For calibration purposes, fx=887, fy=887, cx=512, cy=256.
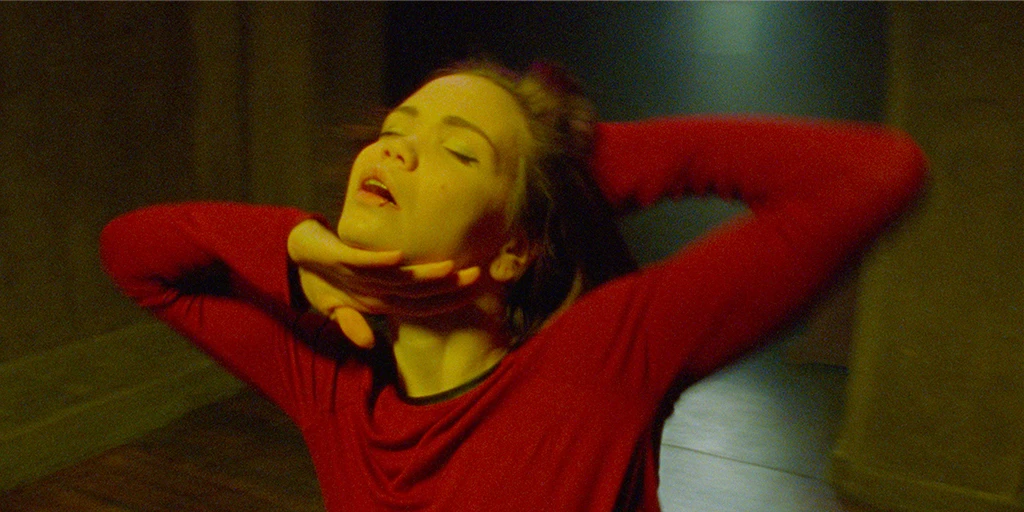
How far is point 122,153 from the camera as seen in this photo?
2.38 m

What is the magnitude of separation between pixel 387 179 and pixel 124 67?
1.96m

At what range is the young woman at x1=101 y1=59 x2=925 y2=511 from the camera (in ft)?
2.05

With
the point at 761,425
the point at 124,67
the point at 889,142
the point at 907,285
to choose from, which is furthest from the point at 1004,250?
the point at 124,67

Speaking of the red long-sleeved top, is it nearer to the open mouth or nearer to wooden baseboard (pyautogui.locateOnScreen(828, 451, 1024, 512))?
the open mouth

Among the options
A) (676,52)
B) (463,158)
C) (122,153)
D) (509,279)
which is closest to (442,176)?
(463,158)

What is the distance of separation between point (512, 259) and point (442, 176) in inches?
4.7

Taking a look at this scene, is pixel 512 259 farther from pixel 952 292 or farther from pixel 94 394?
pixel 94 394

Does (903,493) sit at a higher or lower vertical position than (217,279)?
lower

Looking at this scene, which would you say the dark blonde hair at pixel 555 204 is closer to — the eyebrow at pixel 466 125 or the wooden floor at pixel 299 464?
the eyebrow at pixel 466 125

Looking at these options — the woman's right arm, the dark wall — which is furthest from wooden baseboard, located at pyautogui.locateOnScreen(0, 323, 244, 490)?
the woman's right arm

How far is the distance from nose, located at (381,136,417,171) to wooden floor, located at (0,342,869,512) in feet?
4.62

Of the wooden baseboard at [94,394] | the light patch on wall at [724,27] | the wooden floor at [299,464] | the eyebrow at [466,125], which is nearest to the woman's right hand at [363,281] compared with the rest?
the eyebrow at [466,125]

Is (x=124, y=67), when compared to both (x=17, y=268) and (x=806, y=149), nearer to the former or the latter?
(x=17, y=268)

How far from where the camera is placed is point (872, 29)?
288cm
